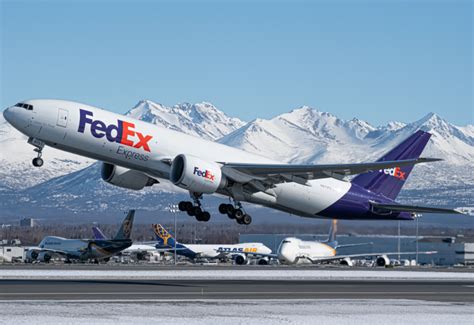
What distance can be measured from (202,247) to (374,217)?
240 feet

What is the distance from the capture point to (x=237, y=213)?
58.7 meters

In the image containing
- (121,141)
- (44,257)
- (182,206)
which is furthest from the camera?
(44,257)

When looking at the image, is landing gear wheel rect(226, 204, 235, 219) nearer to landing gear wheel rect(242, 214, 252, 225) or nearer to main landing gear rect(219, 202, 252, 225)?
main landing gear rect(219, 202, 252, 225)

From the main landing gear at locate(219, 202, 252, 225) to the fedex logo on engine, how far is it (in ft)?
26.3

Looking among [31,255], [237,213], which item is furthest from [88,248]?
[237,213]

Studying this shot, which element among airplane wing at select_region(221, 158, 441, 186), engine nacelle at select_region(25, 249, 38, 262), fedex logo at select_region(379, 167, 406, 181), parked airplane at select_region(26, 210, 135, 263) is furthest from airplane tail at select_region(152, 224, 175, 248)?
airplane wing at select_region(221, 158, 441, 186)

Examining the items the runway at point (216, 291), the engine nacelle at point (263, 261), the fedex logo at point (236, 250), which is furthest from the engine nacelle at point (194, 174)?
the fedex logo at point (236, 250)

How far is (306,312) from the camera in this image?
34281 millimetres

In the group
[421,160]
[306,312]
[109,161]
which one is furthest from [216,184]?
[306,312]

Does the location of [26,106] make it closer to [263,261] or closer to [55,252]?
[55,252]

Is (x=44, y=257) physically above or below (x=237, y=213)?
below

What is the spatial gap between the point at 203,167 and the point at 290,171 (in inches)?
219

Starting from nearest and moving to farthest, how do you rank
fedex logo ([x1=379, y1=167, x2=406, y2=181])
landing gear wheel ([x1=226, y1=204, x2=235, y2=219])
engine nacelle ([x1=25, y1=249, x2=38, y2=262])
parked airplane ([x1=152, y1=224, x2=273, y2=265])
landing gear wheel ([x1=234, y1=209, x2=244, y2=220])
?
landing gear wheel ([x1=234, y1=209, x2=244, y2=220]), landing gear wheel ([x1=226, y1=204, x2=235, y2=219]), fedex logo ([x1=379, y1=167, x2=406, y2=181]), engine nacelle ([x1=25, y1=249, x2=38, y2=262]), parked airplane ([x1=152, y1=224, x2=273, y2=265])

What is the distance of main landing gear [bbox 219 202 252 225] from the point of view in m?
58.4
